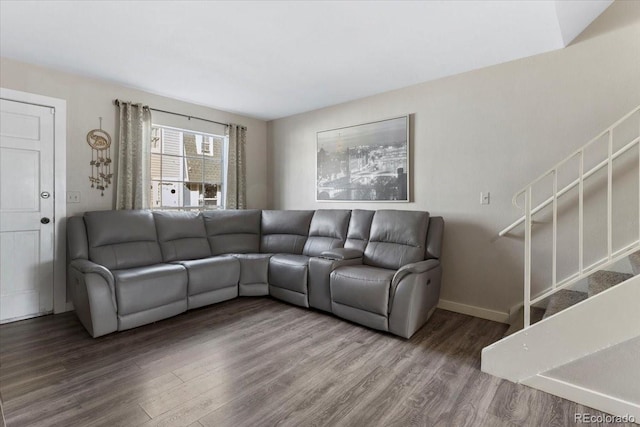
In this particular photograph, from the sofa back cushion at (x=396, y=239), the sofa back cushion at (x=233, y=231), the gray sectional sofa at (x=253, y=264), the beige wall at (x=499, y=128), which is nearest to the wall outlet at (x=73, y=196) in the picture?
the gray sectional sofa at (x=253, y=264)

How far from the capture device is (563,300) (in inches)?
89.0

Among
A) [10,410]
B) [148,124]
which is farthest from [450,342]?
[148,124]

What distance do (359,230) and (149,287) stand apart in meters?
2.15

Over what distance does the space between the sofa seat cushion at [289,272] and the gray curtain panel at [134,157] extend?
174cm

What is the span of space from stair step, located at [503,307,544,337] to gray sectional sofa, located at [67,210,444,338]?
645 mm

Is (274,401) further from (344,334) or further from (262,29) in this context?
(262,29)

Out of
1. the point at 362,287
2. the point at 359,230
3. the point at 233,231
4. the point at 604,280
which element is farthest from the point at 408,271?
the point at 233,231

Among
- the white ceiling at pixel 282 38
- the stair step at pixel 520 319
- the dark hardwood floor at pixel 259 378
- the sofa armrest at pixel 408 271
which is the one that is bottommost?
the dark hardwood floor at pixel 259 378

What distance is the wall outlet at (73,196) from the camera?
3.18 metres

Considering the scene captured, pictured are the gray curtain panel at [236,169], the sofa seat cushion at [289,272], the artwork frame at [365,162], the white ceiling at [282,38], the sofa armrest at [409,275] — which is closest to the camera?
the white ceiling at [282,38]

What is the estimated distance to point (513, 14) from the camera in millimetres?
2129

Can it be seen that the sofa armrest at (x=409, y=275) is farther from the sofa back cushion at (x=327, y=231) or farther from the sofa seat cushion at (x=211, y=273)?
the sofa seat cushion at (x=211, y=273)

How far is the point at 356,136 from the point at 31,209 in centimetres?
354

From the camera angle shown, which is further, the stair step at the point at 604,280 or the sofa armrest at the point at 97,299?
the sofa armrest at the point at 97,299
